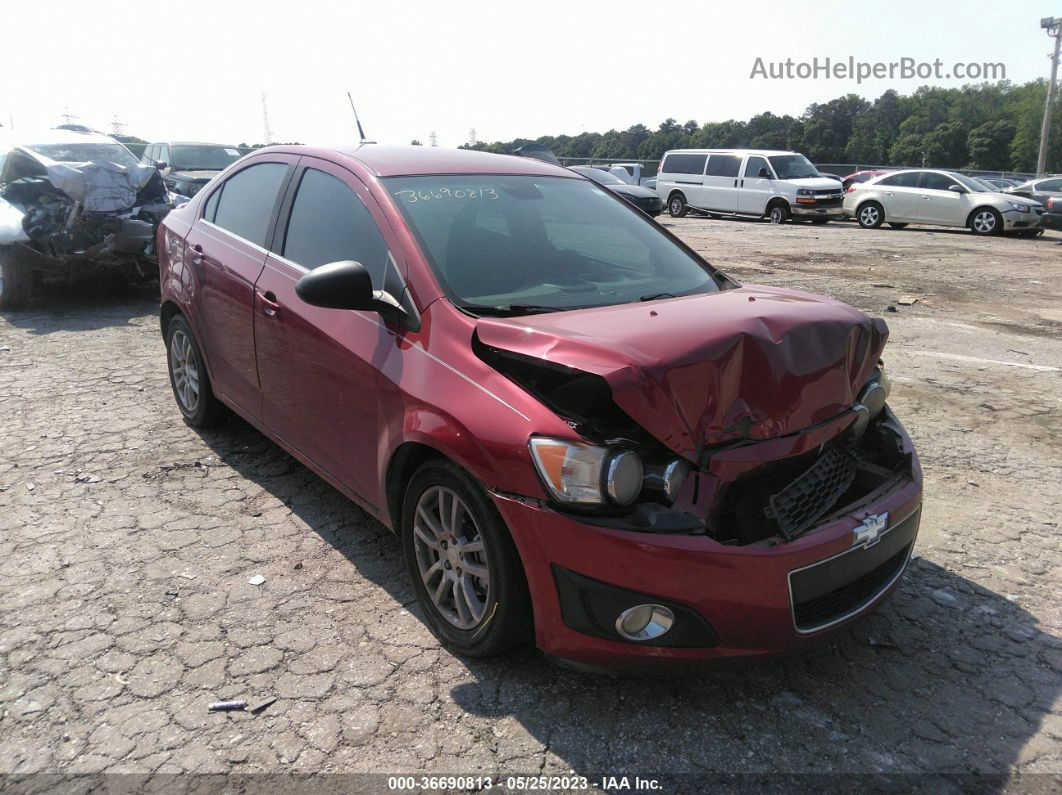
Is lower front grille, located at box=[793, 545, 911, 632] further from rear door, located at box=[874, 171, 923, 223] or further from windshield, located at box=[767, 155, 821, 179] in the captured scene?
windshield, located at box=[767, 155, 821, 179]

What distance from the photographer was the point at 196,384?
4930 millimetres

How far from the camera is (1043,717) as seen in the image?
263 centimetres

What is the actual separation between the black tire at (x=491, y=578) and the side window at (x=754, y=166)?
73.2 ft

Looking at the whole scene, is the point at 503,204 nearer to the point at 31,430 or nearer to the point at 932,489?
the point at 932,489

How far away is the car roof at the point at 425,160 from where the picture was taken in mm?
3701

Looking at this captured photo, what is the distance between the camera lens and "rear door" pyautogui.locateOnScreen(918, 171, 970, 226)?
19.8m

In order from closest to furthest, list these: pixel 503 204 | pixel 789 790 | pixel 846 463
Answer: pixel 789 790 < pixel 846 463 < pixel 503 204

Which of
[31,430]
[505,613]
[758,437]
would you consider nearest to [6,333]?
[31,430]

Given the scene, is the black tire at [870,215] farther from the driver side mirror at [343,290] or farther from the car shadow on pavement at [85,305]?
the driver side mirror at [343,290]

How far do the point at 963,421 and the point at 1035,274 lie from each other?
30.5ft

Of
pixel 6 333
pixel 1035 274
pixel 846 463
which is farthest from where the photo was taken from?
pixel 1035 274

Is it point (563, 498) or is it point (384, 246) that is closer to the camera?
point (563, 498)

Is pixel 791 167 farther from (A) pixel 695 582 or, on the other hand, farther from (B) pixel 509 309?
(A) pixel 695 582

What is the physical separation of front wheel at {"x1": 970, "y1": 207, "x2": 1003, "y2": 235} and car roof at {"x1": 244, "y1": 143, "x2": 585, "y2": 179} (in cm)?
1863
